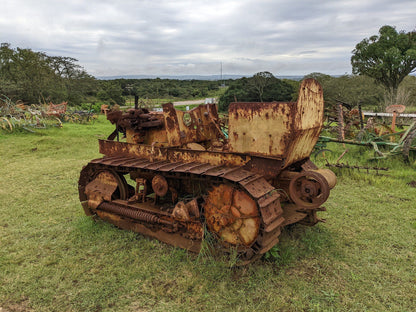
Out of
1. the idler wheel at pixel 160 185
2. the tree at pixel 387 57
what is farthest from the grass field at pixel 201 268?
the tree at pixel 387 57

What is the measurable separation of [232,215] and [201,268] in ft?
2.58

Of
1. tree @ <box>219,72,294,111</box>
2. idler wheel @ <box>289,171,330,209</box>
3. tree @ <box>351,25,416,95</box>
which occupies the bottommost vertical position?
idler wheel @ <box>289,171,330,209</box>

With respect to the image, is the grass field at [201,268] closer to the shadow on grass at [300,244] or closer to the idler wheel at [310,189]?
the shadow on grass at [300,244]

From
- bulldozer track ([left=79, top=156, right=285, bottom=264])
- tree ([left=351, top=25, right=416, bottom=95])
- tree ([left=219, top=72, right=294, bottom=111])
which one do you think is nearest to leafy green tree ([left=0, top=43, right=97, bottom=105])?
tree ([left=219, top=72, right=294, bottom=111])

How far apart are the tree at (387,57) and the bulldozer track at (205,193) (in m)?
25.8

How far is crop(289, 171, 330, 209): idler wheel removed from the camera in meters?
3.54

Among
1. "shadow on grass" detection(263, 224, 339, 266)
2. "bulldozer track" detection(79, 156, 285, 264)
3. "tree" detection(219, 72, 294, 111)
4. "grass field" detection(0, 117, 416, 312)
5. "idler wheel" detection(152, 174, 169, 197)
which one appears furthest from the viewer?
"tree" detection(219, 72, 294, 111)

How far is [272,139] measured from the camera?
12.0 ft

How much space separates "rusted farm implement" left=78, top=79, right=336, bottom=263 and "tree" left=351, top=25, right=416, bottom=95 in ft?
82.4

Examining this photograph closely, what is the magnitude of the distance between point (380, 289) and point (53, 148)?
37.7 ft

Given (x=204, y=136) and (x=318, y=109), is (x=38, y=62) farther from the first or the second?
(x=318, y=109)

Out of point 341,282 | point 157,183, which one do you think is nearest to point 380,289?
point 341,282

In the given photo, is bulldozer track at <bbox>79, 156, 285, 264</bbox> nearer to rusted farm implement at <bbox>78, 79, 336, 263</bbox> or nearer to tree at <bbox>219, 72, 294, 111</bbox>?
rusted farm implement at <bbox>78, 79, 336, 263</bbox>

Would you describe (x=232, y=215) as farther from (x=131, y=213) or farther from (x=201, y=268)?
(x=131, y=213)
